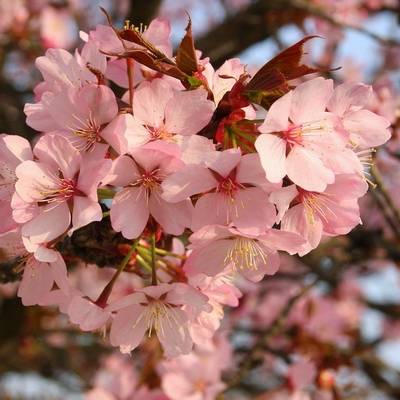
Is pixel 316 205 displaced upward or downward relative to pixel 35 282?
upward

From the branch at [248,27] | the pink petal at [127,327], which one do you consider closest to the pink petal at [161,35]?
the pink petal at [127,327]

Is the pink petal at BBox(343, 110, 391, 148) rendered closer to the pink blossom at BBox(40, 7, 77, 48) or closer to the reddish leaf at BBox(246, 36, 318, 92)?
the reddish leaf at BBox(246, 36, 318, 92)

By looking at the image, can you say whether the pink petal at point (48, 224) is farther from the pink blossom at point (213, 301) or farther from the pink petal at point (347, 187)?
the pink petal at point (347, 187)

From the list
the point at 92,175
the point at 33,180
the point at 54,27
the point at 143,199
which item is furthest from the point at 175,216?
the point at 54,27

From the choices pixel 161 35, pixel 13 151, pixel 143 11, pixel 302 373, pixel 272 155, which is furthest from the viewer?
pixel 143 11

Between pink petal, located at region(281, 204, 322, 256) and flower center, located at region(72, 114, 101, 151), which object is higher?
flower center, located at region(72, 114, 101, 151)

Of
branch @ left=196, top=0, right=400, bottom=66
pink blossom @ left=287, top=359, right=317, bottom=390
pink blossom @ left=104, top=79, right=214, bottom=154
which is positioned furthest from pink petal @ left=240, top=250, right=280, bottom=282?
branch @ left=196, top=0, right=400, bottom=66

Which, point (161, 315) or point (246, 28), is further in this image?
point (246, 28)

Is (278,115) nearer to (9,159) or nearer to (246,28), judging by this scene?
(9,159)
